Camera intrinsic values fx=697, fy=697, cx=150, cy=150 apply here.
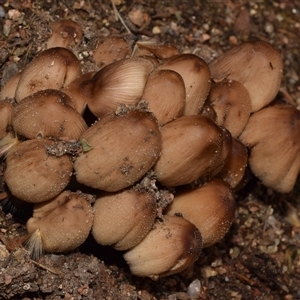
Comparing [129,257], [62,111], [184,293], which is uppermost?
[62,111]

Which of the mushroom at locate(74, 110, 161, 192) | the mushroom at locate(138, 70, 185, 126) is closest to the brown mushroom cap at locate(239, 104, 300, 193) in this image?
the mushroom at locate(138, 70, 185, 126)

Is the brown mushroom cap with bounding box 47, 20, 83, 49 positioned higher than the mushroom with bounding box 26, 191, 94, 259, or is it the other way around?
the brown mushroom cap with bounding box 47, 20, 83, 49

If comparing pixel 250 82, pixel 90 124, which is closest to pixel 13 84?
pixel 90 124

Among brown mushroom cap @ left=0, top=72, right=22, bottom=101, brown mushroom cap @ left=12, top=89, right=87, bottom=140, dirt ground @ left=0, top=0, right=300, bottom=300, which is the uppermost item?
brown mushroom cap @ left=12, top=89, right=87, bottom=140

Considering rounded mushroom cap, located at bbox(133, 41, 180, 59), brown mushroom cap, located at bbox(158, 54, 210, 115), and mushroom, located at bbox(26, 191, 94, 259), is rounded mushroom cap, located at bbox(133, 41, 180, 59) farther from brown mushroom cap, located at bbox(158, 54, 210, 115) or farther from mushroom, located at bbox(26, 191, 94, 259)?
mushroom, located at bbox(26, 191, 94, 259)

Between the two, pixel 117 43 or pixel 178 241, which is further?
pixel 117 43

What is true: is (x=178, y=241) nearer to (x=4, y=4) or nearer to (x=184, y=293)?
(x=184, y=293)
